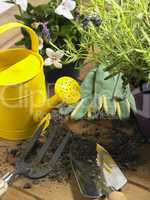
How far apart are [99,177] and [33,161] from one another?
12cm

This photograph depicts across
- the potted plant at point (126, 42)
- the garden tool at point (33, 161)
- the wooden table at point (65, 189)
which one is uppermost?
the potted plant at point (126, 42)

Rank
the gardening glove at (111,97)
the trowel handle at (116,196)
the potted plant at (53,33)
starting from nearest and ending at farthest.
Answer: the trowel handle at (116,196) → the gardening glove at (111,97) → the potted plant at (53,33)

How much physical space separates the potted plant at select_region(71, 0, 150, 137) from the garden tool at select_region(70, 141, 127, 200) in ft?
0.36

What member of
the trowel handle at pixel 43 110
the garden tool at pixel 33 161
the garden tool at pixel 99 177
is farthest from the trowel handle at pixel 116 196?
the trowel handle at pixel 43 110

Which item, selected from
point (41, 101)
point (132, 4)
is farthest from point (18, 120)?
point (132, 4)

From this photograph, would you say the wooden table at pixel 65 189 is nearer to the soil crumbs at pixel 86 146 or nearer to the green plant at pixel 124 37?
the soil crumbs at pixel 86 146

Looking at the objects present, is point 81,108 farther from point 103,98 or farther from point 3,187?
point 3,187

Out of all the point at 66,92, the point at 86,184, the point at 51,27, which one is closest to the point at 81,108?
the point at 66,92

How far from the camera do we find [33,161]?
0.65 m

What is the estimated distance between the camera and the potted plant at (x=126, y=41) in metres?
0.58

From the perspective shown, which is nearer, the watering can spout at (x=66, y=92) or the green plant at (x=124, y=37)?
the green plant at (x=124, y=37)

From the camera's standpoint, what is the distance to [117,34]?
61cm

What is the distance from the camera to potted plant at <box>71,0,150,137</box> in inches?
22.9

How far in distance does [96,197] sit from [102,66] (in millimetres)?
243
